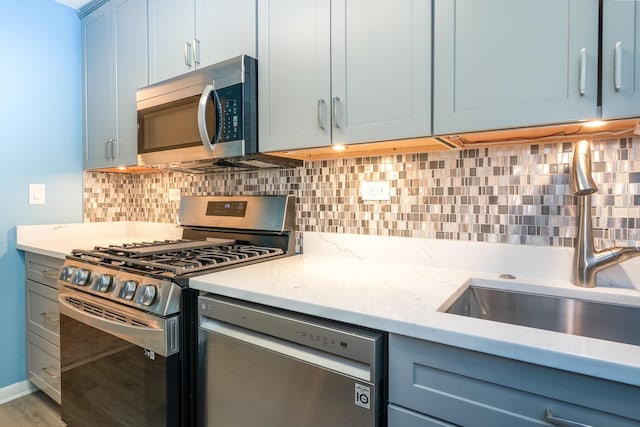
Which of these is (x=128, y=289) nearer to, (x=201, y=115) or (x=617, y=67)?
(x=201, y=115)

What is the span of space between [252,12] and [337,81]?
55cm

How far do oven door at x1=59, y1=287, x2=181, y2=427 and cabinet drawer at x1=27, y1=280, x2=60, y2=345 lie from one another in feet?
1.12

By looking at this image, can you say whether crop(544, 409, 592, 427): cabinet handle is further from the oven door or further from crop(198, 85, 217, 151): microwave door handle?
crop(198, 85, 217, 151): microwave door handle

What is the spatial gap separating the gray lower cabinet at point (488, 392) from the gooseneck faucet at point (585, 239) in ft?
1.86

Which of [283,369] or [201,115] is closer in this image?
[283,369]

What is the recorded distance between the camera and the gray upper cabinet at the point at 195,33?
1573 mm

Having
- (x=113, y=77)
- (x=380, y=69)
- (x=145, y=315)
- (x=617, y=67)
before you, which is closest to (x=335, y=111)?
(x=380, y=69)

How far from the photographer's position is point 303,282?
4.04 feet

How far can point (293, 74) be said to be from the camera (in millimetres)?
1438

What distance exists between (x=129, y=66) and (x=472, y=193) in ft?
6.45

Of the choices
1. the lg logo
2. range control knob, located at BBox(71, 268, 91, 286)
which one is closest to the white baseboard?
range control knob, located at BBox(71, 268, 91, 286)

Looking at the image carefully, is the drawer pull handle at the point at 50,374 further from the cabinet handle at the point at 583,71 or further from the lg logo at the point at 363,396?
the cabinet handle at the point at 583,71

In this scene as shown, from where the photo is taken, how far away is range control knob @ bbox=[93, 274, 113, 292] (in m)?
1.46

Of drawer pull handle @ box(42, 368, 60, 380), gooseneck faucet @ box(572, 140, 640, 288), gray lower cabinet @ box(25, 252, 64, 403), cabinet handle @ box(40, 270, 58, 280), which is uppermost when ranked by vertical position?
gooseneck faucet @ box(572, 140, 640, 288)
